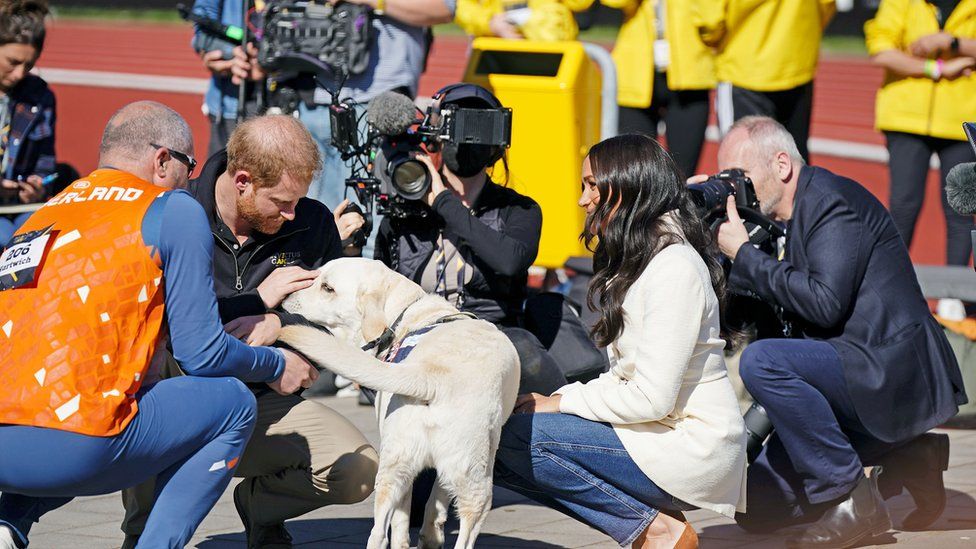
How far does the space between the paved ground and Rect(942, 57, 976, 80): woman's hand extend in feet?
10.2

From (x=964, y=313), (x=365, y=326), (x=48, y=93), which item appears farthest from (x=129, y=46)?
(x=365, y=326)

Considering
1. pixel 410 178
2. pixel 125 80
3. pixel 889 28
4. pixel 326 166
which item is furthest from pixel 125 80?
pixel 410 178

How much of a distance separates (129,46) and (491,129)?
15.2 m

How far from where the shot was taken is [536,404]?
4383mm

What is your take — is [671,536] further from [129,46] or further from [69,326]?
[129,46]

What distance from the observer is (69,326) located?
3494 millimetres

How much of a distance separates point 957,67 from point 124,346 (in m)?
5.83

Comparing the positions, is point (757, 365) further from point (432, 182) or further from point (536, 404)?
point (432, 182)

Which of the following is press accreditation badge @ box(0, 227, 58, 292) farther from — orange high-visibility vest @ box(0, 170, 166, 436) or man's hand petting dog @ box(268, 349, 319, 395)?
man's hand petting dog @ box(268, 349, 319, 395)

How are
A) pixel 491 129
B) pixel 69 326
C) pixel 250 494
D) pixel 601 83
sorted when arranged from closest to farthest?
pixel 69 326 → pixel 250 494 → pixel 491 129 → pixel 601 83

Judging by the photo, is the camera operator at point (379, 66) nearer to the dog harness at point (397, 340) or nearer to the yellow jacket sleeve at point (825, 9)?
the yellow jacket sleeve at point (825, 9)

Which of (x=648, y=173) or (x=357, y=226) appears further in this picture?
(x=357, y=226)

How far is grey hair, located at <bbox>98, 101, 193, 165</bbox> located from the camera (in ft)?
Result: 12.6

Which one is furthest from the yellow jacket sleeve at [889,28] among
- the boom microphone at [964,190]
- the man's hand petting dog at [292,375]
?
the man's hand petting dog at [292,375]
